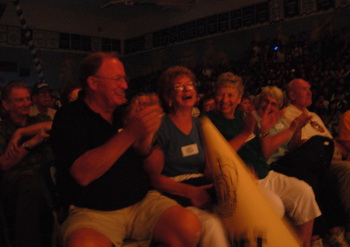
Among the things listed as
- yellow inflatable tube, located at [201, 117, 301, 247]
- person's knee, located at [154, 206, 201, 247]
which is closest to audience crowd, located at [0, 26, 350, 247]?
person's knee, located at [154, 206, 201, 247]

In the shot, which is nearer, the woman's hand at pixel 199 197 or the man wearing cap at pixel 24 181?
the woman's hand at pixel 199 197

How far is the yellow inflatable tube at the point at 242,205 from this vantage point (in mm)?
1327

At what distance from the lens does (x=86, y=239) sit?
1.49 metres

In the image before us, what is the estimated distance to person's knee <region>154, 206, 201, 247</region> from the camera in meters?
1.57

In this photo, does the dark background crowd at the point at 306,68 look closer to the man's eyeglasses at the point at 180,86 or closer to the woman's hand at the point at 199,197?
the man's eyeglasses at the point at 180,86

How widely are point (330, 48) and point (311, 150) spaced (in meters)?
7.08

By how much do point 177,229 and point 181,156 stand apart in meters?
0.56

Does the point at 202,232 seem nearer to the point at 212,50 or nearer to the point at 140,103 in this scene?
the point at 140,103

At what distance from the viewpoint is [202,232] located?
1732 millimetres

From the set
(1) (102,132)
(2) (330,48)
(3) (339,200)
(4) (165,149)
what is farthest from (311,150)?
(2) (330,48)

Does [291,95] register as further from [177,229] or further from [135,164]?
[177,229]

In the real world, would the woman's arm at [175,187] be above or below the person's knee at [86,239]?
above

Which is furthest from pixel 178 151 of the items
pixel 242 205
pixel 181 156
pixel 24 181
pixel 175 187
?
pixel 24 181

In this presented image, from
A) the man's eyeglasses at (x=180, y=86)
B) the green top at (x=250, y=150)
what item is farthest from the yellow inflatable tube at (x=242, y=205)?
the green top at (x=250, y=150)
